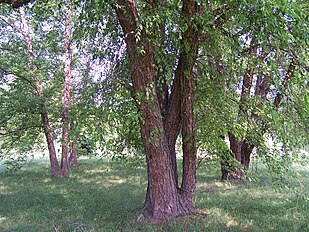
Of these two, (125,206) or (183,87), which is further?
(125,206)

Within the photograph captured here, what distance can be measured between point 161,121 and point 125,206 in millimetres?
2666

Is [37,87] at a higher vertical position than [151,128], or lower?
higher

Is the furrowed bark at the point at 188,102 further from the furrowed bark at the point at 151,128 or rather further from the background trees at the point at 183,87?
the furrowed bark at the point at 151,128

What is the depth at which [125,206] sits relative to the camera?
22.0 feet

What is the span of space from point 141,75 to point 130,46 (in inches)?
20.2

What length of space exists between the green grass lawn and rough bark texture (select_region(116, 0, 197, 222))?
0.40 meters

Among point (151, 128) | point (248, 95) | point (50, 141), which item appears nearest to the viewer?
point (151, 128)

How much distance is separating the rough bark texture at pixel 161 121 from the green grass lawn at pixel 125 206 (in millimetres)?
399

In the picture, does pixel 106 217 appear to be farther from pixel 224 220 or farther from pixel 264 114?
pixel 264 114

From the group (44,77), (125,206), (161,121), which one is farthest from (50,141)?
(161,121)

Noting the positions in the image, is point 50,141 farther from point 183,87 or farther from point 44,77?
point 183,87

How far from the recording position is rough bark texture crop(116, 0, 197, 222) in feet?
15.7

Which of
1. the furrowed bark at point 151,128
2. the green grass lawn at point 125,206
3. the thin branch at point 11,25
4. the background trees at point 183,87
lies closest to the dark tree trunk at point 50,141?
the green grass lawn at point 125,206

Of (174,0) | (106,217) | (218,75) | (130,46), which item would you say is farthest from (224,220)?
(174,0)
